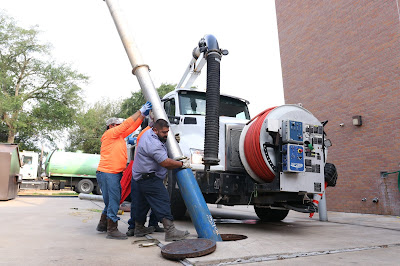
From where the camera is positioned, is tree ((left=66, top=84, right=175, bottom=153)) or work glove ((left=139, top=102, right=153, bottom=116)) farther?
tree ((left=66, top=84, right=175, bottom=153))

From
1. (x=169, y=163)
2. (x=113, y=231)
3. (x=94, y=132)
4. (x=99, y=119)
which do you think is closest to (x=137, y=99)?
(x=94, y=132)

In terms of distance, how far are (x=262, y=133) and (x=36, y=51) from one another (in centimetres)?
2840

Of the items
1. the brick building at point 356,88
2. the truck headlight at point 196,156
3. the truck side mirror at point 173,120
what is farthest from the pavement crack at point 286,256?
the brick building at point 356,88

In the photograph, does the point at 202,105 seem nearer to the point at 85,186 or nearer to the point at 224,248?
the point at 224,248

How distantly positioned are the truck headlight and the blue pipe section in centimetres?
112

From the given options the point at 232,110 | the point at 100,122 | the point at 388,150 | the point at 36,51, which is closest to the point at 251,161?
the point at 232,110

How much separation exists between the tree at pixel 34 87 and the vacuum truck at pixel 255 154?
80.7 ft

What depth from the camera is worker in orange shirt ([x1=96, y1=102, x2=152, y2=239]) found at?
4.70m

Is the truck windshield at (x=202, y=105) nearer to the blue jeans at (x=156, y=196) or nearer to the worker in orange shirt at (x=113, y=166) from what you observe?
the worker in orange shirt at (x=113, y=166)

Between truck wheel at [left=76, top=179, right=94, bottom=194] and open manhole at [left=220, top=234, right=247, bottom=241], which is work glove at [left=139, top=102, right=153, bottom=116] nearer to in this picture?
open manhole at [left=220, top=234, right=247, bottom=241]

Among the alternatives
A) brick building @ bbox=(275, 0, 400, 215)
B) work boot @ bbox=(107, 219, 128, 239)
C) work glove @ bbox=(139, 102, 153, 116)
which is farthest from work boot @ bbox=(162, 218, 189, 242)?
brick building @ bbox=(275, 0, 400, 215)

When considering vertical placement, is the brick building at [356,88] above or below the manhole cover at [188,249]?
above

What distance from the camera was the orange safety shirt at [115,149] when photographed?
4.81 m

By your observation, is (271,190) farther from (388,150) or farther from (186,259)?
(388,150)
